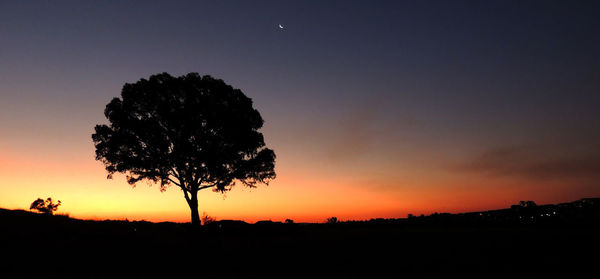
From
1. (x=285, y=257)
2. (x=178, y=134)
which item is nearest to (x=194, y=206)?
(x=178, y=134)

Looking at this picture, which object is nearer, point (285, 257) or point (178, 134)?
point (285, 257)

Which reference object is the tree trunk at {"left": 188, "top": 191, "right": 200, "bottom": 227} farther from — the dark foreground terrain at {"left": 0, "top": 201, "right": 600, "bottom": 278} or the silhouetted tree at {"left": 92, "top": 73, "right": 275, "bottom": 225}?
the dark foreground terrain at {"left": 0, "top": 201, "right": 600, "bottom": 278}

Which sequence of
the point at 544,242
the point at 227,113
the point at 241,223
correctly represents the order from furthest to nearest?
the point at 227,113, the point at 241,223, the point at 544,242

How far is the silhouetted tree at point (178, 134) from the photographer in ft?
94.8

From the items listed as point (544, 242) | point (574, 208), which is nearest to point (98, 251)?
point (544, 242)

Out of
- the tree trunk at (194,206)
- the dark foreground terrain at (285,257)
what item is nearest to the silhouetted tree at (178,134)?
the tree trunk at (194,206)

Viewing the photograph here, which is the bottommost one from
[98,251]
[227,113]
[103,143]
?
[98,251]

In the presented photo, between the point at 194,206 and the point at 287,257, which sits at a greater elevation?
the point at 194,206

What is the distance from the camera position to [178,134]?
96.2ft

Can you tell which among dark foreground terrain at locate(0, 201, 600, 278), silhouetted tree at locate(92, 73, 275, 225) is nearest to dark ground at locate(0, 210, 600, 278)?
dark foreground terrain at locate(0, 201, 600, 278)

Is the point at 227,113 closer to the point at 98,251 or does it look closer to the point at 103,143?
the point at 103,143

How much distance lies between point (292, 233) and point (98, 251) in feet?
48.4

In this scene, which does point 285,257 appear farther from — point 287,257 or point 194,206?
point 194,206

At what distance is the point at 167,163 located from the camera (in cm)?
2905
